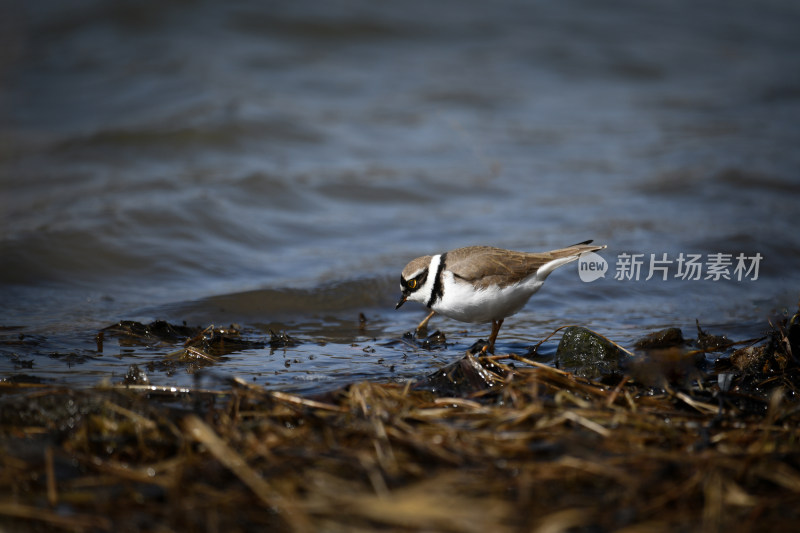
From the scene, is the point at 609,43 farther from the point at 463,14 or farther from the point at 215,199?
the point at 215,199

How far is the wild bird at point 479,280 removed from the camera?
523 centimetres

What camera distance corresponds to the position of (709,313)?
6734mm

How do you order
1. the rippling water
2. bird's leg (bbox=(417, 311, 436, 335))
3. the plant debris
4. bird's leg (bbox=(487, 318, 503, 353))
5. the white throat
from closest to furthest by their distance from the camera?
the plant debris < the white throat < bird's leg (bbox=(487, 318, 503, 353)) < bird's leg (bbox=(417, 311, 436, 335)) < the rippling water

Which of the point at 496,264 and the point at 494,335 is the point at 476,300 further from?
the point at 494,335

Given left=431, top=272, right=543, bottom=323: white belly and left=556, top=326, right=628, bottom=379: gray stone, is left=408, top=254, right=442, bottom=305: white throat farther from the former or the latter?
left=556, top=326, right=628, bottom=379: gray stone

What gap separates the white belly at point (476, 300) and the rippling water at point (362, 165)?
1.39 ft

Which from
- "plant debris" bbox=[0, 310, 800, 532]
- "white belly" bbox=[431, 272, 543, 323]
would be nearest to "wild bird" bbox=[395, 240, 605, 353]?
"white belly" bbox=[431, 272, 543, 323]

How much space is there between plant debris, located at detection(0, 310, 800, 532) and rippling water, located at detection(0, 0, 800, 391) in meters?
1.01

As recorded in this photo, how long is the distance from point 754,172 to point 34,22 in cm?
1533

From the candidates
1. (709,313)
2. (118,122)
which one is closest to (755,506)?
(709,313)

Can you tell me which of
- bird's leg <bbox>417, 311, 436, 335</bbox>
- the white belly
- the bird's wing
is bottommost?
Result: bird's leg <bbox>417, 311, 436, 335</bbox>

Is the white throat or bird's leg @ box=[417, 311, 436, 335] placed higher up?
the white throat

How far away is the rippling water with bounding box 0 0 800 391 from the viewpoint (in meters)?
6.76

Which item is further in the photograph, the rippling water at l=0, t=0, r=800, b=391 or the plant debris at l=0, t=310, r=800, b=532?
the rippling water at l=0, t=0, r=800, b=391
